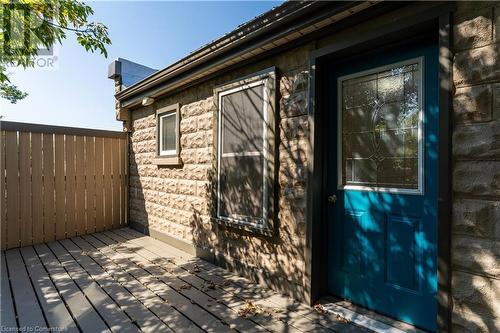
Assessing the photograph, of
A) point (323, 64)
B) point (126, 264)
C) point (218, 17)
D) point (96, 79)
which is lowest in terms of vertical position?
point (126, 264)

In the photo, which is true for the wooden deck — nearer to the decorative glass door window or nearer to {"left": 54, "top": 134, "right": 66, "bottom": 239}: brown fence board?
{"left": 54, "top": 134, "right": 66, "bottom": 239}: brown fence board

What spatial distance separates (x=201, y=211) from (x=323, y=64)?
102 inches

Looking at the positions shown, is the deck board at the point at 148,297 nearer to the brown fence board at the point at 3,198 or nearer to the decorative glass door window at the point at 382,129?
the brown fence board at the point at 3,198

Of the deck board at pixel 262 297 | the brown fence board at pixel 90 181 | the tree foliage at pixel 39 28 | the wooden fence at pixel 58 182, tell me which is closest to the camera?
the deck board at pixel 262 297

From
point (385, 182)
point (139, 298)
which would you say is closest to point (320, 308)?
point (385, 182)

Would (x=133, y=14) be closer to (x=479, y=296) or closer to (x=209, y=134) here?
(x=209, y=134)

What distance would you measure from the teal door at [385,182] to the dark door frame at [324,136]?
13cm

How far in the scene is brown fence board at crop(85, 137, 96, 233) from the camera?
548 cm

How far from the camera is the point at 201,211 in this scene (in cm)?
401

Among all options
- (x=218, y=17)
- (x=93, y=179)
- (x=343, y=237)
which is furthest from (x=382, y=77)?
(x=93, y=179)

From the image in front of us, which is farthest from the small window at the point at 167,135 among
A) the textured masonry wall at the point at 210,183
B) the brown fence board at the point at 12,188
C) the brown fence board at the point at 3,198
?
the brown fence board at the point at 3,198

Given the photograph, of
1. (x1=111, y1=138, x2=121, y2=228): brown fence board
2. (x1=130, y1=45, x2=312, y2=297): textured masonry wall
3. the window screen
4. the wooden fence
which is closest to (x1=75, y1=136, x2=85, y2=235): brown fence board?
the wooden fence

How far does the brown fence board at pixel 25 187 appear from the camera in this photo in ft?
15.3

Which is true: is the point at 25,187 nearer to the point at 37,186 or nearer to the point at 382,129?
the point at 37,186
